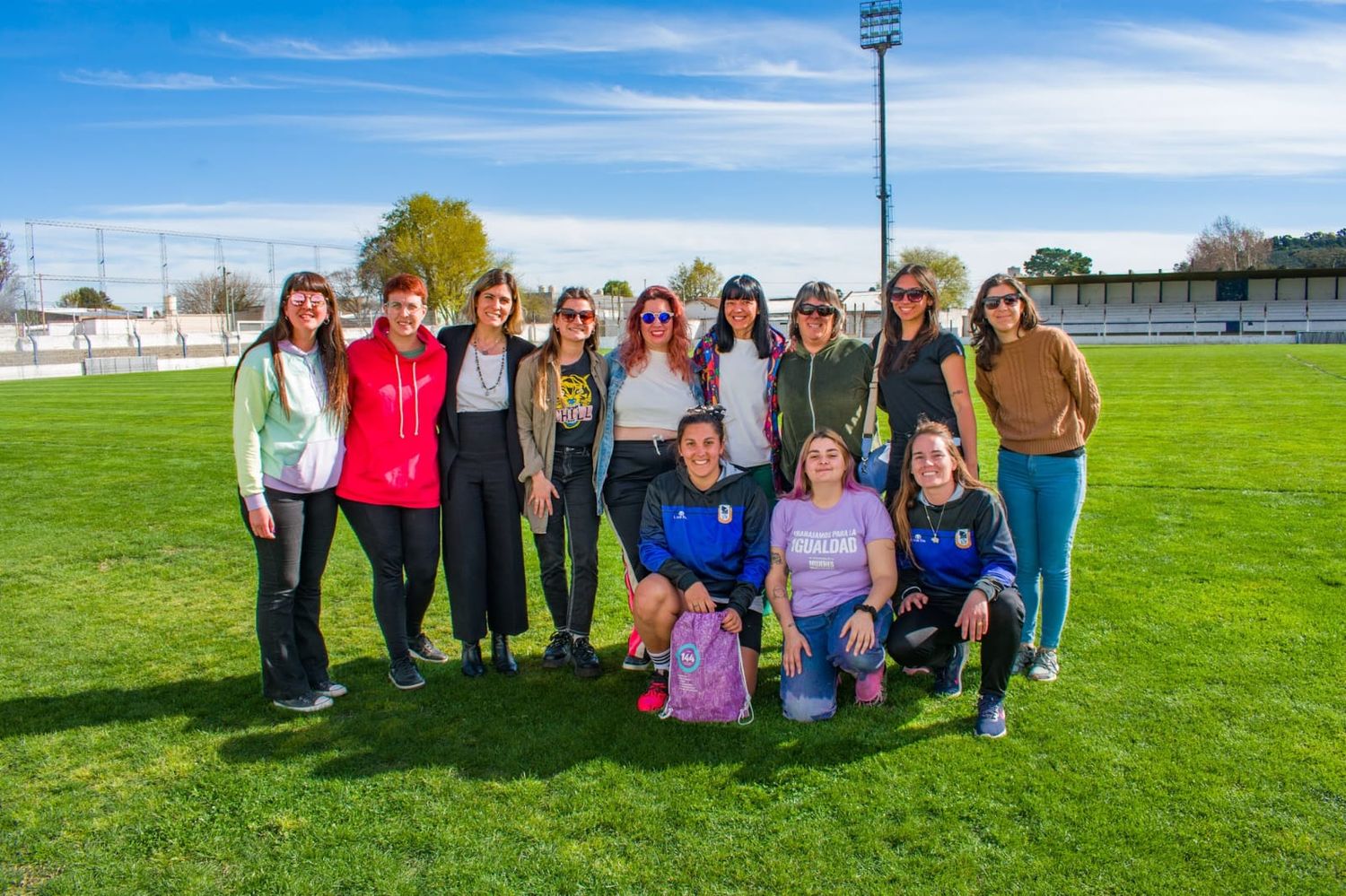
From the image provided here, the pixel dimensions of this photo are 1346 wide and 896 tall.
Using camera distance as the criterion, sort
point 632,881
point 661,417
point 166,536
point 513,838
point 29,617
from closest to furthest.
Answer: point 632,881
point 513,838
point 661,417
point 29,617
point 166,536

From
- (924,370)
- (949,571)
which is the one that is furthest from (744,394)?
(949,571)

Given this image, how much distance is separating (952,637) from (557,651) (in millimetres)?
1939

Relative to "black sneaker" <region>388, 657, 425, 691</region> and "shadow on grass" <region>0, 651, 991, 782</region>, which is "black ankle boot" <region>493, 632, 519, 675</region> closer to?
"shadow on grass" <region>0, 651, 991, 782</region>

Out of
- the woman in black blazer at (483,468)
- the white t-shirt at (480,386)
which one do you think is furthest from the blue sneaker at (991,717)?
the white t-shirt at (480,386)

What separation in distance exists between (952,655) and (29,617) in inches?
209

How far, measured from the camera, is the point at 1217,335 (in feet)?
167

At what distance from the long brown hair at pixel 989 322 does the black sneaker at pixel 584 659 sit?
2326 mm

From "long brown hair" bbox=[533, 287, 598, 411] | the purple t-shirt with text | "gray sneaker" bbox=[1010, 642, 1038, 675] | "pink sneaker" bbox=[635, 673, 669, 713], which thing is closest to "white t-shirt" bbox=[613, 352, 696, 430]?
"long brown hair" bbox=[533, 287, 598, 411]

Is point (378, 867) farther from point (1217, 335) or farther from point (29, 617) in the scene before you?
point (1217, 335)

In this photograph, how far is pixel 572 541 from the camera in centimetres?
456

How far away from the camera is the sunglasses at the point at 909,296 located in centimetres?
423

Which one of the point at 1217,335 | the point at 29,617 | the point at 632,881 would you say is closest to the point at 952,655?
the point at 632,881

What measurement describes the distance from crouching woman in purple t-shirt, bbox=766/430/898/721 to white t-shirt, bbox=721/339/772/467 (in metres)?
0.38

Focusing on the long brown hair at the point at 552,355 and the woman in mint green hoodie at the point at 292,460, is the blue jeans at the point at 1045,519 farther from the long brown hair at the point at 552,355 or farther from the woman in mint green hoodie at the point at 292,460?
the woman in mint green hoodie at the point at 292,460
